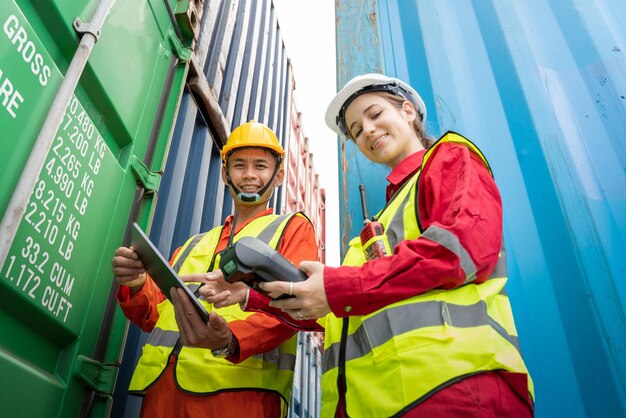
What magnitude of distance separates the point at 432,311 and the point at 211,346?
2.39 ft

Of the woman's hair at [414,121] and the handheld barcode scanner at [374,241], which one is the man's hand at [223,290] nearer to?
the handheld barcode scanner at [374,241]

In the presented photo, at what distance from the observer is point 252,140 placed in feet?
7.55

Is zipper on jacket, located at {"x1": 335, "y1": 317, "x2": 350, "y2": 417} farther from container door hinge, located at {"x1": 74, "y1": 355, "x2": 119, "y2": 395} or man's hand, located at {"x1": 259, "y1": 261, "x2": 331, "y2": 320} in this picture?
container door hinge, located at {"x1": 74, "y1": 355, "x2": 119, "y2": 395}

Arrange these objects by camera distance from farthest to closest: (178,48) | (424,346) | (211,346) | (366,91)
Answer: (178,48)
(366,91)
(211,346)
(424,346)

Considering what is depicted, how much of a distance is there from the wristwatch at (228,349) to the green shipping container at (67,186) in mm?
509

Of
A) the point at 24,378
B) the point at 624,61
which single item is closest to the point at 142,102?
the point at 24,378

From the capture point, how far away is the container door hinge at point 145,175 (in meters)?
1.95

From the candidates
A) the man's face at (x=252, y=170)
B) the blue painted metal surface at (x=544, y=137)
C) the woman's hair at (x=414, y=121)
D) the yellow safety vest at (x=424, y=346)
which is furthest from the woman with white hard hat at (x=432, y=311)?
the man's face at (x=252, y=170)

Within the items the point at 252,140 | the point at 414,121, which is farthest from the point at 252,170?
the point at 414,121

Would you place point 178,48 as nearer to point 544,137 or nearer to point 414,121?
point 414,121

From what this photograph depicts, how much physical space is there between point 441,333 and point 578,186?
1287 mm

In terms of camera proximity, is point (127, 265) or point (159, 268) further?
point (127, 265)

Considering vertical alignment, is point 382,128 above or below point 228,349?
above

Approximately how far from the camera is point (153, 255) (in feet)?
4.26
